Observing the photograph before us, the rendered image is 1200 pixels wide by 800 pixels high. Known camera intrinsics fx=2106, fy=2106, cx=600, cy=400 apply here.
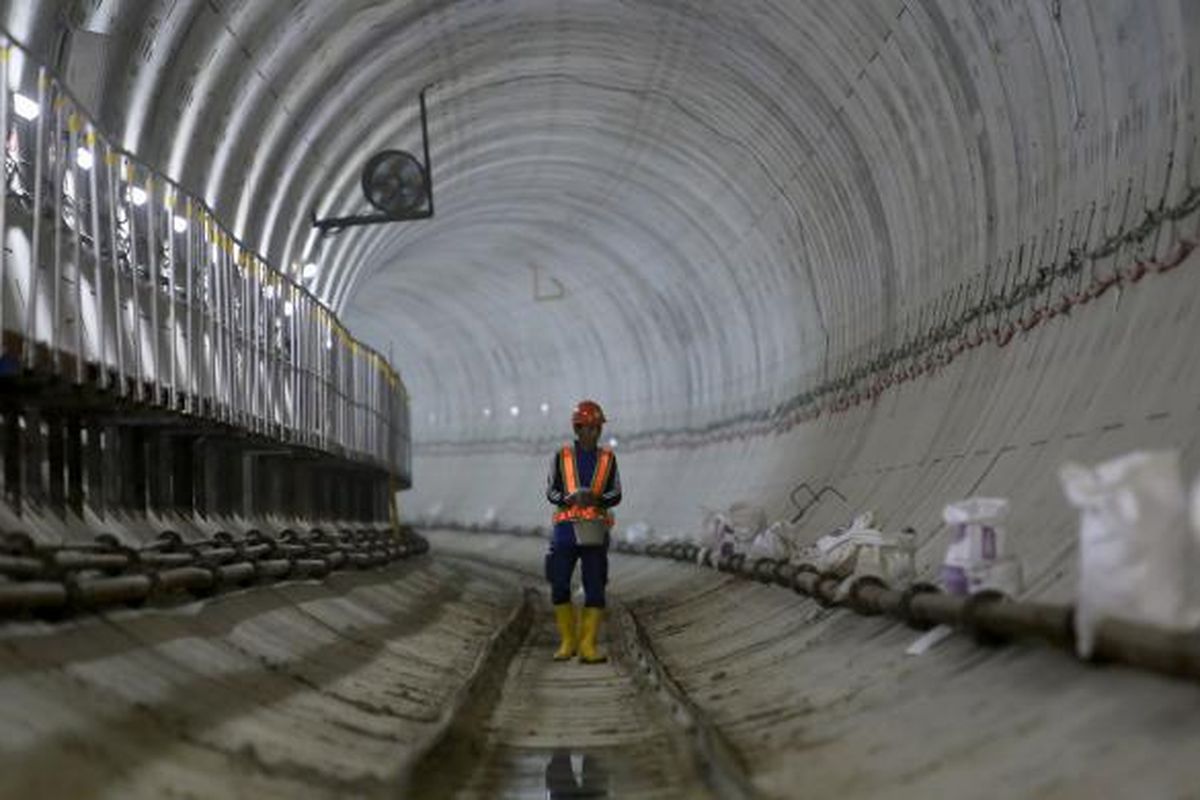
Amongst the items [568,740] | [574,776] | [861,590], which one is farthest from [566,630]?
[574,776]

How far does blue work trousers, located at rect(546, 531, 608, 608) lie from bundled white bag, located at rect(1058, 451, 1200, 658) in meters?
8.07

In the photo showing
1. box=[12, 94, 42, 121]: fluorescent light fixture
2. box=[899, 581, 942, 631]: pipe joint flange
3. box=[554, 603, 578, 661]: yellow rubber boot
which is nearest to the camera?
box=[12, 94, 42, 121]: fluorescent light fixture

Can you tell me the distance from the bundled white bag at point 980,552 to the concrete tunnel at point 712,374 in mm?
263

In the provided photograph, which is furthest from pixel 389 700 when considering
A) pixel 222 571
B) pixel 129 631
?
pixel 129 631

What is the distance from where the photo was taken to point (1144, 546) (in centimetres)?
673

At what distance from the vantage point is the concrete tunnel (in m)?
7.98

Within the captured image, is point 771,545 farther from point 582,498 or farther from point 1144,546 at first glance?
point 1144,546

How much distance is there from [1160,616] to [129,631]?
15.3 feet

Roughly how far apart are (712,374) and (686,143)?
5782mm

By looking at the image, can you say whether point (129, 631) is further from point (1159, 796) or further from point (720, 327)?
point (720, 327)

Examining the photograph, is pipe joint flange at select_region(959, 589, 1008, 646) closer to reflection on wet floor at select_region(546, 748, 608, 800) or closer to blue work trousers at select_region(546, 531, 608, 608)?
reflection on wet floor at select_region(546, 748, 608, 800)

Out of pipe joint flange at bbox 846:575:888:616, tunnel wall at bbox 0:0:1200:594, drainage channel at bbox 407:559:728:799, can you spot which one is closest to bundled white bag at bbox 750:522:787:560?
tunnel wall at bbox 0:0:1200:594

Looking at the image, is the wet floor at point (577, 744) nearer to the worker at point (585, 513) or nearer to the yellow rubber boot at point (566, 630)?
the worker at point (585, 513)

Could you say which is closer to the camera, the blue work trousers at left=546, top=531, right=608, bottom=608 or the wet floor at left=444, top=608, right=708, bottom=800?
the wet floor at left=444, top=608, right=708, bottom=800
